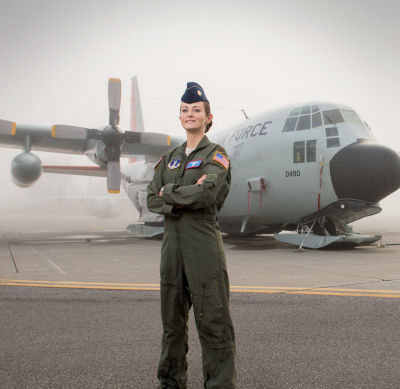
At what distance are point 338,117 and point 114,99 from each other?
840 cm

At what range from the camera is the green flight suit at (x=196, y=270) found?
2279mm

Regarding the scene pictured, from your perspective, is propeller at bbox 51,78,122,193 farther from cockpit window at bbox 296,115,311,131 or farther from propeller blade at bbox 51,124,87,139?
cockpit window at bbox 296,115,311,131

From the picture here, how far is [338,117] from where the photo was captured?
11.0m

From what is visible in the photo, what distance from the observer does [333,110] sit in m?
11.1

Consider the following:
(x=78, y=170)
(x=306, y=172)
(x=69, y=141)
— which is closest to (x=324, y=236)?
(x=306, y=172)

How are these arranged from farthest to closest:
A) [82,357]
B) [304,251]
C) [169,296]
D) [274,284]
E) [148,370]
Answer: [304,251] → [274,284] → [82,357] → [148,370] → [169,296]

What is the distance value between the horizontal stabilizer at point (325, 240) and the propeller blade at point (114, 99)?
7.80 metres

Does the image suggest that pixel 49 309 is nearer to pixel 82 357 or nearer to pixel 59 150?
pixel 82 357

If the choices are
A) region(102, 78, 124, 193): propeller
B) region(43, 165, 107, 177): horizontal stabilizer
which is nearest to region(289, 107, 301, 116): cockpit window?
region(102, 78, 124, 193): propeller

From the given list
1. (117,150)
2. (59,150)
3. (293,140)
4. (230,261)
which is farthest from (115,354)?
(59,150)

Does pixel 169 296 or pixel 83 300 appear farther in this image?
pixel 83 300

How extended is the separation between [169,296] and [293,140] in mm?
9445

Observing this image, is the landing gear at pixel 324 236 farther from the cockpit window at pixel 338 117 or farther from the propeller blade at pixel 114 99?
the propeller blade at pixel 114 99

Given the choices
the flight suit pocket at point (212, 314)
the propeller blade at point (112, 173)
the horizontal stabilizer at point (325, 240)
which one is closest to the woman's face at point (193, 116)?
Result: the flight suit pocket at point (212, 314)
